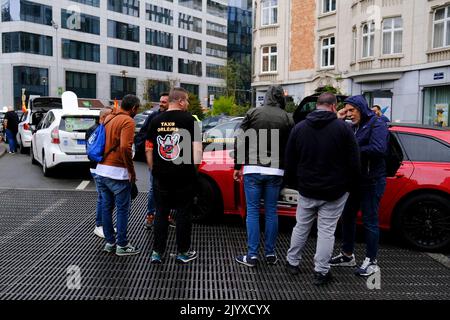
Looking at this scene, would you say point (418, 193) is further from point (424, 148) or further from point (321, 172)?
point (321, 172)

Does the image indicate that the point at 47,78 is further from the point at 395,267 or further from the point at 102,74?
the point at 395,267

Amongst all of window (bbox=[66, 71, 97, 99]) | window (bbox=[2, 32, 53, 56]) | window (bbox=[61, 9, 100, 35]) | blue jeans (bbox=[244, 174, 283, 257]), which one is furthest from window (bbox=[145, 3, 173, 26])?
blue jeans (bbox=[244, 174, 283, 257])

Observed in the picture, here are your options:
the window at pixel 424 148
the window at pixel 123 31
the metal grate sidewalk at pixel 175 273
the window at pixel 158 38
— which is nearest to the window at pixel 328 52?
the window at pixel 424 148

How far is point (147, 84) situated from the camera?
2522 inches

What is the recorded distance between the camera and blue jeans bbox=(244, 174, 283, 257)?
520cm

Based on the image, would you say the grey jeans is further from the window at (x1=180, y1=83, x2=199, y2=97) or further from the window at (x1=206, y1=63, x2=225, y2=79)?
the window at (x1=206, y1=63, x2=225, y2=79)

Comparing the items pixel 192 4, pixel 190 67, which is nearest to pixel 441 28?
pixel 190 67

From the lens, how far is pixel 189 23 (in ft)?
243

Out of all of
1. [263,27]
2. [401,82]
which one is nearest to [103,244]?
[401,82]

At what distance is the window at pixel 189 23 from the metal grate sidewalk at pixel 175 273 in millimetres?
69394

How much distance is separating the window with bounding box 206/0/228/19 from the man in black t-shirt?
253 ft

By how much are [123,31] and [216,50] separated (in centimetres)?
2170

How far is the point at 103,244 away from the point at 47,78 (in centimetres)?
5181
